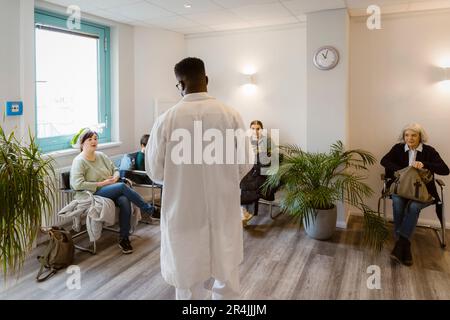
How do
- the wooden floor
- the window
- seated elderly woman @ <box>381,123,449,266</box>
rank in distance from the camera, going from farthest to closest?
the window, seated elderly woman @ <box>381,123,449,266</box>, the wooden floor

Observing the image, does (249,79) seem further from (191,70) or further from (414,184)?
(191,70)

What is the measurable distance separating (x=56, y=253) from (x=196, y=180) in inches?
72.1

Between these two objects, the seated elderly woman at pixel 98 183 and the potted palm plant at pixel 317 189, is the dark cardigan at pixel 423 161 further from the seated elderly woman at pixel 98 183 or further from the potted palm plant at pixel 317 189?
the seated elderly woman at pixel 98 183

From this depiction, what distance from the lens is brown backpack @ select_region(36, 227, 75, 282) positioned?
3029mm

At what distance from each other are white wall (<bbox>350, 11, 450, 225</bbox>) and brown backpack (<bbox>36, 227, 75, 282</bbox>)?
3.46 metres

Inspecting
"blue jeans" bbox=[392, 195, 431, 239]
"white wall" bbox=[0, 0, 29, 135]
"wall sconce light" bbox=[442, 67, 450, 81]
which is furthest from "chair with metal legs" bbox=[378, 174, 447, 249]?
"white wall" bbox=[0, 0, 29, 135]

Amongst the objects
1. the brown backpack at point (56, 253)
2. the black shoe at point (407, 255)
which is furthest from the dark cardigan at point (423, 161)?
the brown backpack at point (56, 253)

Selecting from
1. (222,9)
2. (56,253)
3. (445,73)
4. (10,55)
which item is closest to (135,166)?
(56,253)

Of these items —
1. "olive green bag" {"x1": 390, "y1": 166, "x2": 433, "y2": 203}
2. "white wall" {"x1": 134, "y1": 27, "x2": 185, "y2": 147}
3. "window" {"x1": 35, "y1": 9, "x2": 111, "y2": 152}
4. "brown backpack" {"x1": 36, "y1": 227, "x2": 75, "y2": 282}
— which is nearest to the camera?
"brown backpack" {"x1": 36, "y1": 227, "x2": 75, "y2": 282}

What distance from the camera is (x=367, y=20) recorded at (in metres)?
4.21

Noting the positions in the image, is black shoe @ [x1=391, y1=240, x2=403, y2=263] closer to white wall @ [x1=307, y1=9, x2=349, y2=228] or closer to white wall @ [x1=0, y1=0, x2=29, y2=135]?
white wall @ [x1=307, y1=9, x2=349, y2=228]

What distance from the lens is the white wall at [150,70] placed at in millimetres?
4992

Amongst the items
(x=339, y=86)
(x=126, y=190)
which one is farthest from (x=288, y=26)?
(x=126, y=190)
